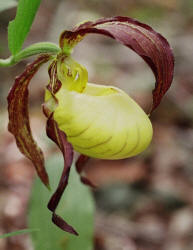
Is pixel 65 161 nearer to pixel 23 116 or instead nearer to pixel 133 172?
pixel 23 116

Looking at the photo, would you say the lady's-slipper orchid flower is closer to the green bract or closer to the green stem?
the green bract

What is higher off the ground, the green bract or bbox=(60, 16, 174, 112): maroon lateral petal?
bbox=(60, 16, 174, 112): maroon lateral petal

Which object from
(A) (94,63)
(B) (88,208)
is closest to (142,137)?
(B) (88,208)

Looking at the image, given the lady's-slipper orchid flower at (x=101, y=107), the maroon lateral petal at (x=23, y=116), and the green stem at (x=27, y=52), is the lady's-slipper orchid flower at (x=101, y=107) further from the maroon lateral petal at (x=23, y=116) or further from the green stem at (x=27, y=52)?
the green stem at (x=27, y=52)

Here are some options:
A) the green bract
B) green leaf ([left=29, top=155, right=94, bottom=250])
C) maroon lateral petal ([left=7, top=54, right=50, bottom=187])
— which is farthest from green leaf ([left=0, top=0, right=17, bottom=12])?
green leaf ([left=29, top=155, right=94, bottom=250])

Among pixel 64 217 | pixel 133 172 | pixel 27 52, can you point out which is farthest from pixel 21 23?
pixel 133 172

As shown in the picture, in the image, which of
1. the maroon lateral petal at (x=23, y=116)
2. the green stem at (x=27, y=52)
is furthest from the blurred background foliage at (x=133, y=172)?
the green stem at (x=27, y=52)
